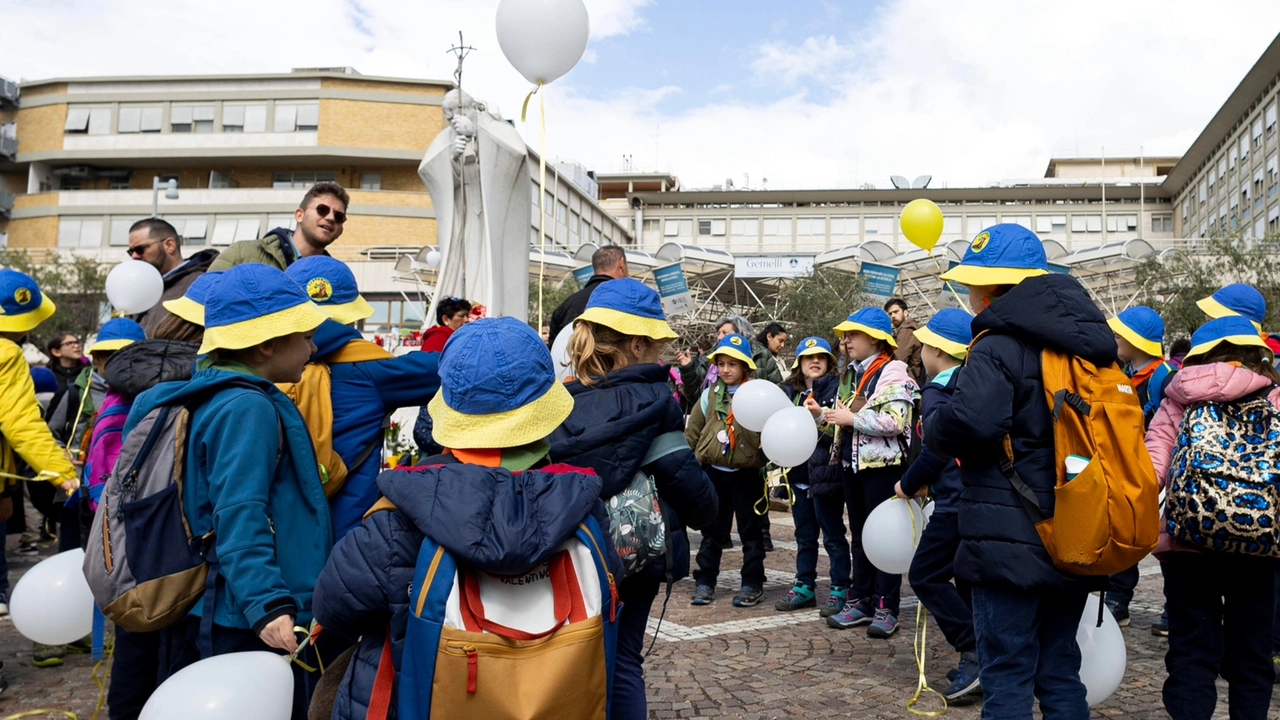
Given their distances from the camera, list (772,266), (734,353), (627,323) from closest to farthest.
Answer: (627,323)
(734,353)
(772,266)

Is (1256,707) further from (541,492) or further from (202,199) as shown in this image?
(202,199)

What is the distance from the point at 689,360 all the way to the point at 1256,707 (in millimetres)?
4969

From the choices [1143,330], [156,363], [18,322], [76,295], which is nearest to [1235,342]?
[1143,330]

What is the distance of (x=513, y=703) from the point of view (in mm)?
1927

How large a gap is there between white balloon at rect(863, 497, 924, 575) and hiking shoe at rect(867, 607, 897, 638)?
937mm

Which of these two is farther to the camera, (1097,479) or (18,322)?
(18,322)

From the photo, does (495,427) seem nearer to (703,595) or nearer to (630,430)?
(630,430)

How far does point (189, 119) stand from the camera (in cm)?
5972

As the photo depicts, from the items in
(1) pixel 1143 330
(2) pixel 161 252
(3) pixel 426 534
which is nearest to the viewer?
(3) pixel 426 534

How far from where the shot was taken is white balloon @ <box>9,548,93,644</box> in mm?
3742

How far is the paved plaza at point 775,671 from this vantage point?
4.59 meters

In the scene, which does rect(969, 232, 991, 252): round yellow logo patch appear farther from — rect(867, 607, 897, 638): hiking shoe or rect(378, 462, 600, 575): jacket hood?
rect(867, 607, 897, 638): hiking shoe

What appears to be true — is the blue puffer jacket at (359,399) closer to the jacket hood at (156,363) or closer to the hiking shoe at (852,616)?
the jacket hood at (156,363)

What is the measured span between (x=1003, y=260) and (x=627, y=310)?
52.3 inches
